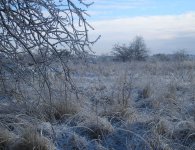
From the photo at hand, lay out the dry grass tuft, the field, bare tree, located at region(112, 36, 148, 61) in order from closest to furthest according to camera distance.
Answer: the dry grass tuft, the field, bare tree, located at region(112, 36, 148, 61)

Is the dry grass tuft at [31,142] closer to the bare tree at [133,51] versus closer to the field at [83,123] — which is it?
the field at [83,123]

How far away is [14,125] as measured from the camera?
19.1ft

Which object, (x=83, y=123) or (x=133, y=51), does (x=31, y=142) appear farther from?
(x=133, y=51)

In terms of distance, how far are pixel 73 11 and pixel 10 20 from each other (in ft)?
2.36

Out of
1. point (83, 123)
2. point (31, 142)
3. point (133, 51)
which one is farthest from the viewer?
point (133, 51)

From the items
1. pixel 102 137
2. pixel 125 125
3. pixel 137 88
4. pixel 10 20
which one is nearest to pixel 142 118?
pixel 125 125

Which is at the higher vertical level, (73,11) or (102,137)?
(73,11)

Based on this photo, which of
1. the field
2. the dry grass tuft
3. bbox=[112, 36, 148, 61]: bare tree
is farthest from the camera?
bbox=[112, 36, 148, 61]: bare tree

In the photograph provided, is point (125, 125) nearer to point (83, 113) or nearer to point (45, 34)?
point (83, 113)

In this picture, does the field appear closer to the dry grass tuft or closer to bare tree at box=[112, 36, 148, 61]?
the dry grass tuft

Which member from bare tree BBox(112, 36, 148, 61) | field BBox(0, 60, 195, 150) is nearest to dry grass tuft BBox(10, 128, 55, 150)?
field BBox(0, 60, 195, 150)

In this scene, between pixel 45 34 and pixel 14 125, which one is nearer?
pixel 45 34

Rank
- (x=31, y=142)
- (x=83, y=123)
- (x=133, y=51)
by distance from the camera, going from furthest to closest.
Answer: (x=133, y=51) → (x=83, y=123) → (x=31, y=142)

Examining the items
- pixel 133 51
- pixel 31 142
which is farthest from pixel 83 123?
pixel 133 51
